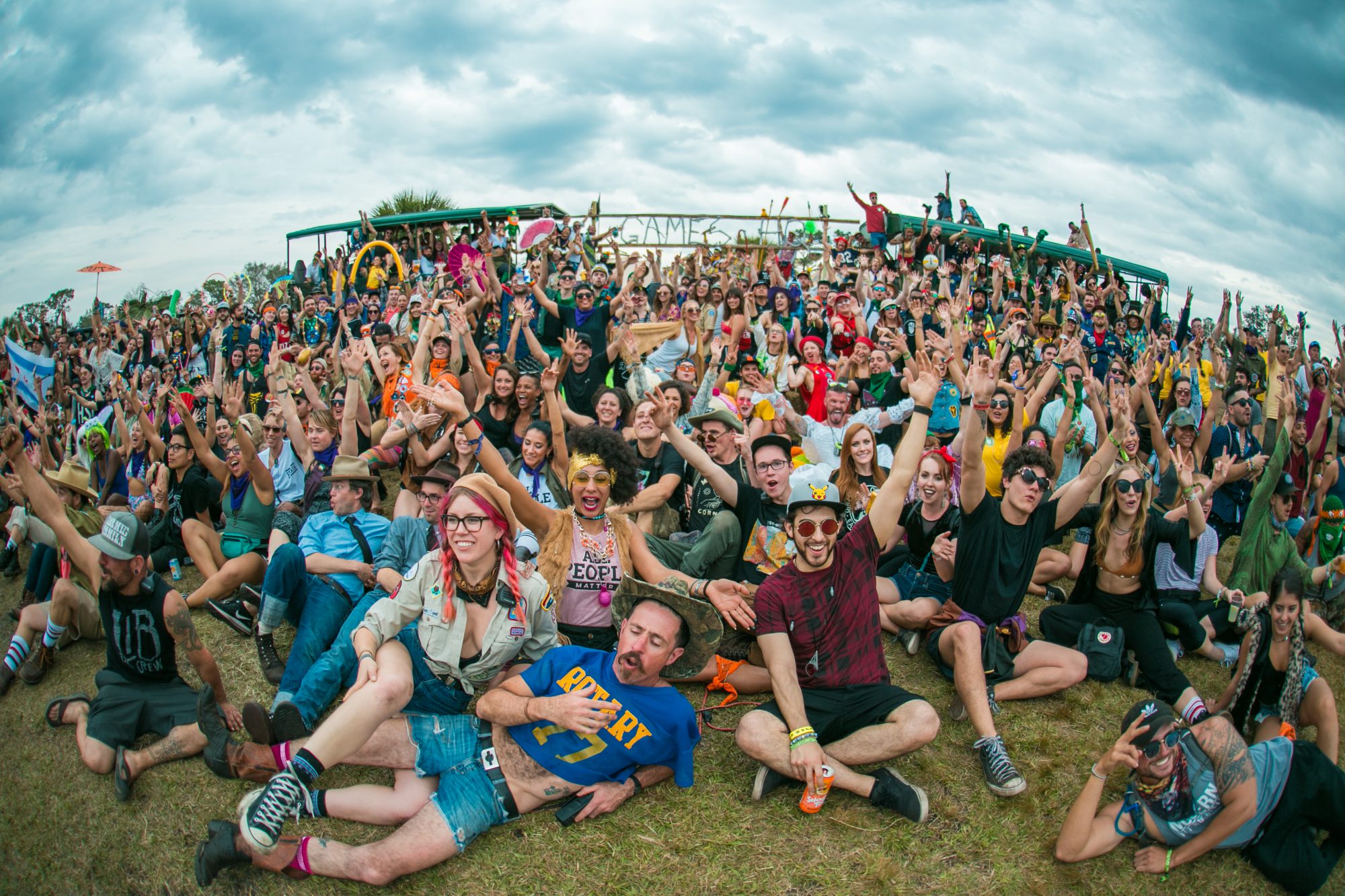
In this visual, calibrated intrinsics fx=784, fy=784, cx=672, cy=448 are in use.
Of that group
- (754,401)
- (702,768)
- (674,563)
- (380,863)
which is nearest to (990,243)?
(754,401)

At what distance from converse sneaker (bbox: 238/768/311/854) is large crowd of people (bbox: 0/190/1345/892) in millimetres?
14

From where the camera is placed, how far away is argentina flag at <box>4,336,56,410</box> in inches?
468

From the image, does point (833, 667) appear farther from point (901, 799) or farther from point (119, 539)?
point (119, 539)

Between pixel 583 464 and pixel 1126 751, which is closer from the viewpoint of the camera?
pixel 1126 751

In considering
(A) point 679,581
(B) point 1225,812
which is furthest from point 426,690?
(B) point 1225,812

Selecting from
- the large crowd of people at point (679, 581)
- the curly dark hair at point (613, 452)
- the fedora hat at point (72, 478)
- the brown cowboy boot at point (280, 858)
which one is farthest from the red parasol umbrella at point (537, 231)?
the brown cowboy boot at point (280, 858)

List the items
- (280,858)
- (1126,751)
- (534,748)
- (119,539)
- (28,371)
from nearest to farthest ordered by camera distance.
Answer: (1126,751) < (280,858) < (534,748) < (119,539) < (28,371)

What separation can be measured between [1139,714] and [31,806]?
6215 mm

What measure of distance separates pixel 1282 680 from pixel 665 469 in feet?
13.6

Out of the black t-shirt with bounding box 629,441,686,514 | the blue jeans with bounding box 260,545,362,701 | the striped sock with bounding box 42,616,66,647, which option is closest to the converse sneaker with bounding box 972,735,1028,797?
the black t-shirt with bounding box 629,441,686,514

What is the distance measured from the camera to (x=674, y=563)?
543 cm

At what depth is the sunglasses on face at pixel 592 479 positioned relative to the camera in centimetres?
479

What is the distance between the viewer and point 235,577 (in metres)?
6.09

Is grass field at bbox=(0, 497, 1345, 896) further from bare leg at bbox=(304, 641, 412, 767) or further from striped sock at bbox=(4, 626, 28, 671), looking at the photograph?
striped sock at bbox=(4, 626, 28, 671)
